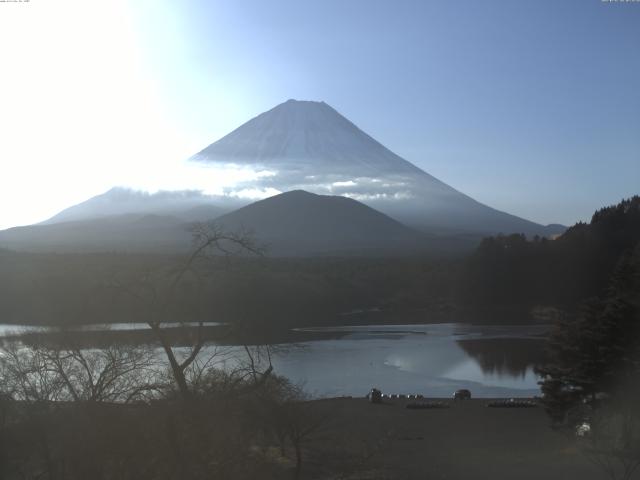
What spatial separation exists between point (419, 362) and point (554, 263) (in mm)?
20194

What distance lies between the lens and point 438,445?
38.7ft

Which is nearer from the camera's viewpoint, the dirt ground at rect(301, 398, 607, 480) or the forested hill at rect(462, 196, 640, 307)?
the dirt ground at rect(301, 398, 607, 480)

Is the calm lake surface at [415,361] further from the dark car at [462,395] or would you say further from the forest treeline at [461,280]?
the forest treeline at [461,280]

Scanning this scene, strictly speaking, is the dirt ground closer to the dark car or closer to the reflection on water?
the dark car


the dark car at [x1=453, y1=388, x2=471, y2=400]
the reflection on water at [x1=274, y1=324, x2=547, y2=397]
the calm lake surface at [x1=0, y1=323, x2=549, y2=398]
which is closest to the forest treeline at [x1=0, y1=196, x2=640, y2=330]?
the calm lake surface at [x1=0, y1=323, x2=549, y2=398]

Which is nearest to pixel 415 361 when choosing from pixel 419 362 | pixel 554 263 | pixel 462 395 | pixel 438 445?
pixel 419 362

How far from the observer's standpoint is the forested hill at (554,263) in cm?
3559

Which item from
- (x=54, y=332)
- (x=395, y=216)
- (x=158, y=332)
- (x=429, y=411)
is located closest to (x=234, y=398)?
(x=158, y=332)

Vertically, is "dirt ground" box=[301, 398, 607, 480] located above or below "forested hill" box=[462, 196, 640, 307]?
below

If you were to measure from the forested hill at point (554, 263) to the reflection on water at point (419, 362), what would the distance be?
8.18 m

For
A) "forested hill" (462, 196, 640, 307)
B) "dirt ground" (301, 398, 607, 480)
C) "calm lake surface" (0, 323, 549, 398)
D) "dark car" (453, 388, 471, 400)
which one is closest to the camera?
"dirt ground" (301, 398, 607, 480)

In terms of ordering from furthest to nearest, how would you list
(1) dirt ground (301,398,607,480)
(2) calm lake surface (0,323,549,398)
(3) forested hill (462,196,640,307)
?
1. (3) forested hill (462,196,640,307)
2. (2) calm lake surface (0,323,549,398)
3. (1) dirt ground (301,398,607,480)

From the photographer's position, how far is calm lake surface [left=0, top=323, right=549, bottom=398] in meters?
17.9

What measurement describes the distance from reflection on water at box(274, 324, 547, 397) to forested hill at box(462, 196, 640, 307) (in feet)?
26.8
